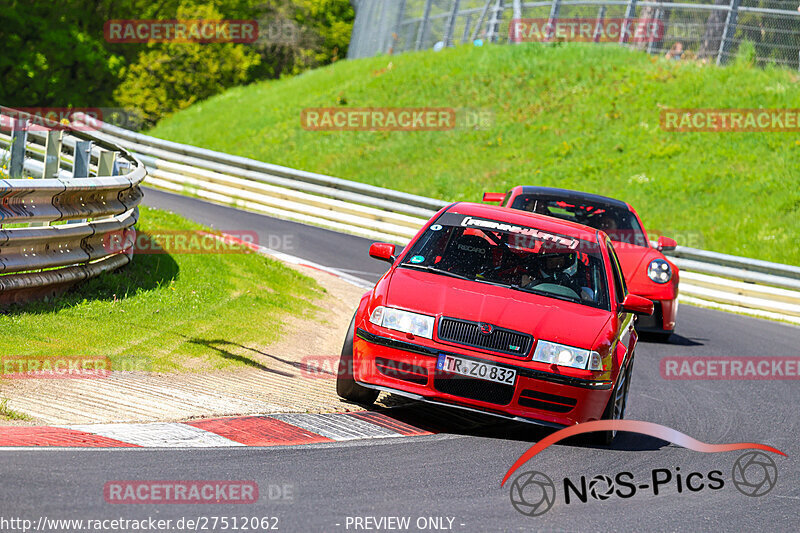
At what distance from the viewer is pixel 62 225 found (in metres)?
9.13

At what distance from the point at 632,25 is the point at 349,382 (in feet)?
87.8

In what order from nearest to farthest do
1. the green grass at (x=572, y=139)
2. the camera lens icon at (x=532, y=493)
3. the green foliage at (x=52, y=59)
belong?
the camera lens icon at (x=532, y=493), the green grass at (x=572, y=139), the green foliage at (x=52, y=59)

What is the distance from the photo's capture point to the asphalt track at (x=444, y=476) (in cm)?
483

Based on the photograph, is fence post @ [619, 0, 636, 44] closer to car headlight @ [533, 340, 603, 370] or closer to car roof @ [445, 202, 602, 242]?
car roof @ [445, 202, 602, 242]

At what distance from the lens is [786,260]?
71.9ft

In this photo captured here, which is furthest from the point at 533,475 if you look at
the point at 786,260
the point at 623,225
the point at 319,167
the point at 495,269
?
the point at 319,167

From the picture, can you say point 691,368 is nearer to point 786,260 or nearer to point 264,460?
point 264,460

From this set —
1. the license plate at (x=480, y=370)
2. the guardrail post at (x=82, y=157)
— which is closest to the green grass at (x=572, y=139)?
the guardrail post at (x=82, y=157)

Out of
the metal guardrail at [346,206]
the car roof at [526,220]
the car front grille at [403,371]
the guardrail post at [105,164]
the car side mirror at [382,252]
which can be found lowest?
the metal guardrail at [346,206]

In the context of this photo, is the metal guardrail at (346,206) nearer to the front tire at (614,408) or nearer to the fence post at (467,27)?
the front tire at (614,408)

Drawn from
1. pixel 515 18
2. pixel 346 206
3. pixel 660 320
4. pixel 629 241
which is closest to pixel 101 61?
pixel 515 18

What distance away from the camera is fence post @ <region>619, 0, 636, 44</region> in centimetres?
3109

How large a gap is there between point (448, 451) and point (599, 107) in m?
25.3

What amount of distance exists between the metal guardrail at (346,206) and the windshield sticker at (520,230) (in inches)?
414
